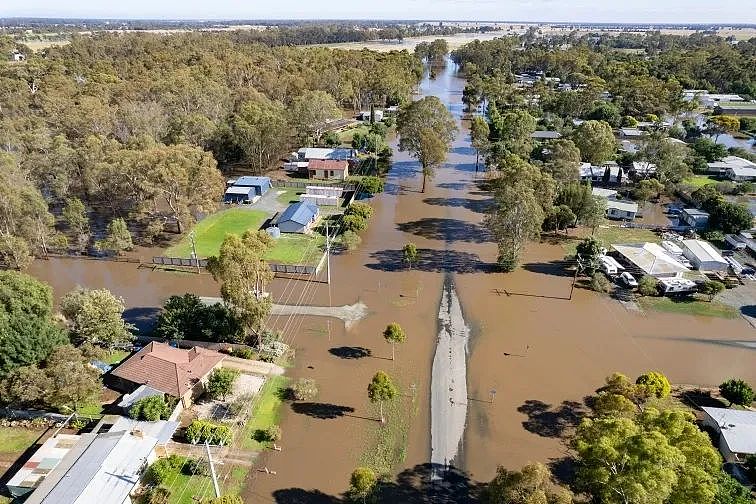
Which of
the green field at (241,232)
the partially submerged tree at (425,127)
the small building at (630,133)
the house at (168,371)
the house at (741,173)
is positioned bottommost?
the house at (168,371)

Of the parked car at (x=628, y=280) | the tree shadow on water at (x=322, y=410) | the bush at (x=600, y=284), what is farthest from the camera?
the parked car at (x=628, y=280)

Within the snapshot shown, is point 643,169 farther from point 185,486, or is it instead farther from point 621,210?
point 185,486

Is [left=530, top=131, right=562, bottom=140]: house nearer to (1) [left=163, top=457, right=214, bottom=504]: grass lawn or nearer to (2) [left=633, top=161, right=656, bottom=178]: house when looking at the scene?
Answer: (2) [left=633, top=161, right=656, bottom=178]: house

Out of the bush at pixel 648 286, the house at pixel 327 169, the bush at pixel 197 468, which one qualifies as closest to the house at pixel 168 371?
the bush at pixel 197 468

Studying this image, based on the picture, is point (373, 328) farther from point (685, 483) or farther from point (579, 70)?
point (579, 70)

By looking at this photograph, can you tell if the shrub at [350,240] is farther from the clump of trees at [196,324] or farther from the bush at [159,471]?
Result: the bush at [159,471]

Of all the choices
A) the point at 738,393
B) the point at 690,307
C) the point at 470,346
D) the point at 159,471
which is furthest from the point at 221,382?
the point at 690,307
